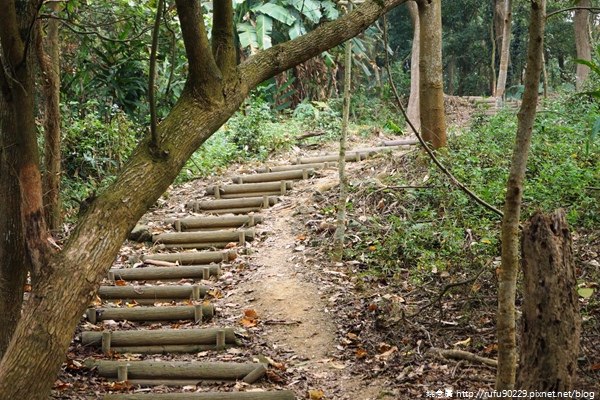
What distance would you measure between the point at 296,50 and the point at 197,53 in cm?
82

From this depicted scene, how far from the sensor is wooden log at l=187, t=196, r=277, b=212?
10.3 meters

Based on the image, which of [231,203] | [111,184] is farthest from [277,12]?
[111,184]

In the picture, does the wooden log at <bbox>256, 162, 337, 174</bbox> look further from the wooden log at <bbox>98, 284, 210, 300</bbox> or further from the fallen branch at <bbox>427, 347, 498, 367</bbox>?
the fallen branch at <bbox>427, 347, 498, 367</bbox>

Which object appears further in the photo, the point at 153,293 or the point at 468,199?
the point at 468,199

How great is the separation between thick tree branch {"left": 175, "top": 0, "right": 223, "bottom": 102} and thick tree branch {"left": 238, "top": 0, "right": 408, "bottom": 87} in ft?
1.07

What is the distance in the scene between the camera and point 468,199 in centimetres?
769

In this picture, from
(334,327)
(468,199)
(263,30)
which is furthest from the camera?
(263,30)

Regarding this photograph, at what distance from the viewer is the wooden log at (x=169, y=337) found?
20.4ft

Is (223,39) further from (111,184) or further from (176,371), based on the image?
(176,371)

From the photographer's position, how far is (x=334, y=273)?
748cm

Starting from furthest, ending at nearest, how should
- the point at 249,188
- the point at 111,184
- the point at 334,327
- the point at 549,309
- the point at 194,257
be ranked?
the point at 249,188
the point at 194,257
the point at 334,327
the point at 111,184
the point at 549,309

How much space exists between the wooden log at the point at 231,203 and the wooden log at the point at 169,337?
4260 mm

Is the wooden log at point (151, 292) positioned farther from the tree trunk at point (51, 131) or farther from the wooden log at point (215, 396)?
the wooden log at point (215, 396)

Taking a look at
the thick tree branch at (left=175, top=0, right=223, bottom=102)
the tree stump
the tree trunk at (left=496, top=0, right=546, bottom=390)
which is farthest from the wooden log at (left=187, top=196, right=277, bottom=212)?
the tree stump
